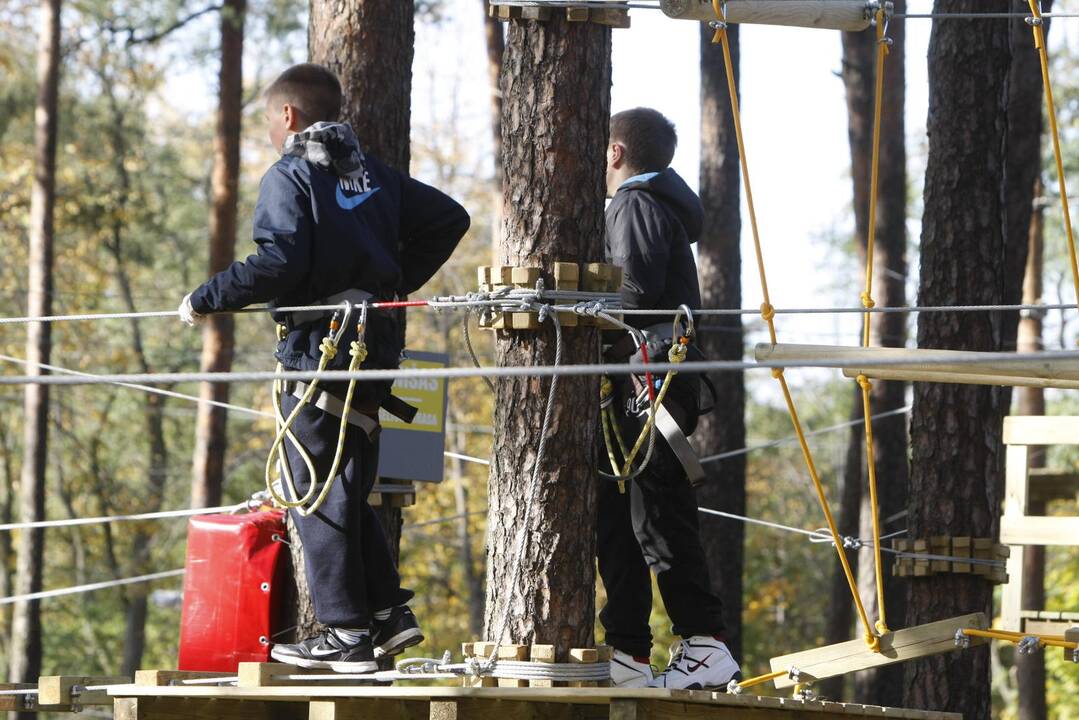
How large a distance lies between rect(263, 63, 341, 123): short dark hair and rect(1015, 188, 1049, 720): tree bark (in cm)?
813

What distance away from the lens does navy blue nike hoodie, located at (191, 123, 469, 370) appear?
4.37m

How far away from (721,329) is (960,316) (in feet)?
13.2

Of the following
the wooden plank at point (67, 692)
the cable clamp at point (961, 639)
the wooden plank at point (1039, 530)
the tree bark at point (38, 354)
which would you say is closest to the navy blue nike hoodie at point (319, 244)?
the wooden plank at point (67, 692)

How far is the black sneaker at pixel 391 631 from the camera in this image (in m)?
4.52

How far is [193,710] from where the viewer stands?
14.5 ft

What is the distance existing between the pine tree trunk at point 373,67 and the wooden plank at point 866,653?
73.2 inches

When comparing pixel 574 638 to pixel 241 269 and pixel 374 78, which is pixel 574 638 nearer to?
pixel 241 269

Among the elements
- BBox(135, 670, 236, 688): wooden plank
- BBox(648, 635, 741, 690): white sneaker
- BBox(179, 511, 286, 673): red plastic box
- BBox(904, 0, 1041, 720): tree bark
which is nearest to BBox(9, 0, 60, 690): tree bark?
BBox(904, 0, 1041, 720): tree bark

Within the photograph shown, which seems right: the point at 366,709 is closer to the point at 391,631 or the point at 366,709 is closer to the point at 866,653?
A: the point at 391,631

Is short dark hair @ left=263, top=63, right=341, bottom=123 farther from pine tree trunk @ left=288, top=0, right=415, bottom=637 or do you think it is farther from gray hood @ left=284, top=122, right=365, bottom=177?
pine tree trunk @ left=288, top=0, right=415, bottom=637

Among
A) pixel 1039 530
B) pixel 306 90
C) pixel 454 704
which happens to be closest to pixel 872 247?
pixel 306 90

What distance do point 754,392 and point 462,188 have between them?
10004 mm

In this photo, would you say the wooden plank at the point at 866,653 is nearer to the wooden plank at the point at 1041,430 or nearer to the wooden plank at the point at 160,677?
the wooden plank at the point at 1041,430

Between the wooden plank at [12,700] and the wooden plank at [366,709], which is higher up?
the wooden plank at [366,709]
